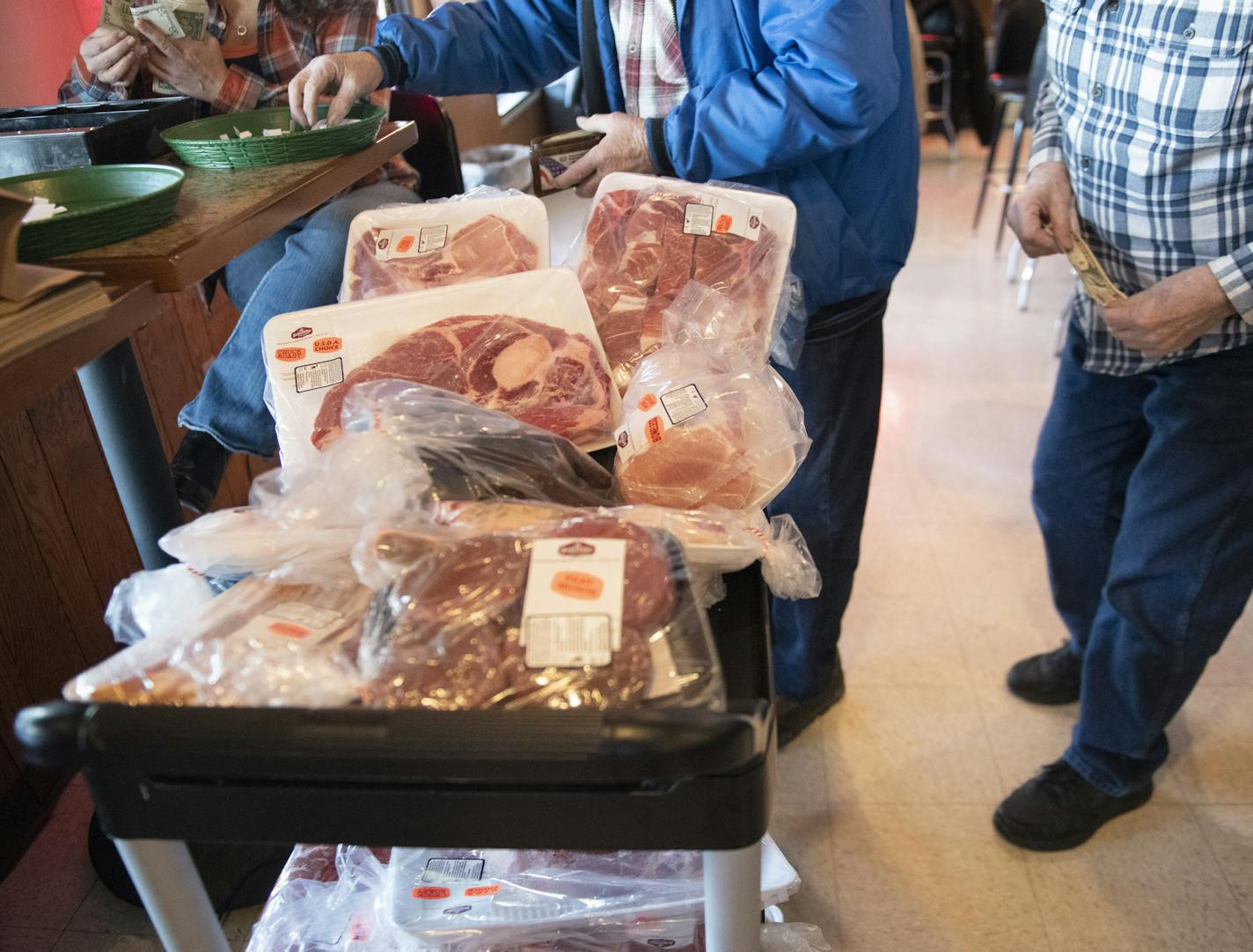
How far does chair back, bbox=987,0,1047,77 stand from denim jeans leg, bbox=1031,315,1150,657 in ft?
12.4

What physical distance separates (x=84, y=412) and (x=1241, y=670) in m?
2.47

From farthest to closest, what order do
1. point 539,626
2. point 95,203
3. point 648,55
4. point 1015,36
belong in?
point 1015,36 < point 648,55 < point 95,203 < point 539,626

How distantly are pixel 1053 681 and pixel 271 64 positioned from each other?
1.92 m

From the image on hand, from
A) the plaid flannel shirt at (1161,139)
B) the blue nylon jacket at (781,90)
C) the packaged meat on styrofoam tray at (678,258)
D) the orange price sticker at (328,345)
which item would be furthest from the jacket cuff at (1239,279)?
the orange price sticker at (328,345)

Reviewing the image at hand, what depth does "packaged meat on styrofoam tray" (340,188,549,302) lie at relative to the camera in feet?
3.72

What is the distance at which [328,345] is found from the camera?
38.7 inches

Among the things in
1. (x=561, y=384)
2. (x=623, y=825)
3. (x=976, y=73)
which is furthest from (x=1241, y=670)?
(x=976, y=73)

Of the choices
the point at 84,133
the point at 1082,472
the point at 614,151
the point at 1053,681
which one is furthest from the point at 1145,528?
the point at 84,133

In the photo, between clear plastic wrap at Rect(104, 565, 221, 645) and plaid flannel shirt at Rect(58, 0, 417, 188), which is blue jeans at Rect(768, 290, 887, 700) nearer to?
plaid flannel shirt at Rect(58, 0, 417, 188)

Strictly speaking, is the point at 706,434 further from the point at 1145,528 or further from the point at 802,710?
the point at 802,710

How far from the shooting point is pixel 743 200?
1.13 meters

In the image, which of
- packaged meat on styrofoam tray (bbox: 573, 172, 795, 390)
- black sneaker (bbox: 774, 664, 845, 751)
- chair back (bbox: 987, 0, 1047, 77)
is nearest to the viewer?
packaged meat on styrofoam tray (bbox: 573, 172, 795, 390)

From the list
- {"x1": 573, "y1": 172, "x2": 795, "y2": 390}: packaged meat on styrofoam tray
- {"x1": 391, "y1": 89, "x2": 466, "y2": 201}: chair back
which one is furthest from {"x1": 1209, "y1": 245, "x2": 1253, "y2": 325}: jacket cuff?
{"x1": 391, "y1": 89, "x2": 466, "y2": 201}: chair back

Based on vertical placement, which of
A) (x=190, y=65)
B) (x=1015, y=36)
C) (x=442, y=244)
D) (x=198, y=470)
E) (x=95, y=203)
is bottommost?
(x=198, y=470)
